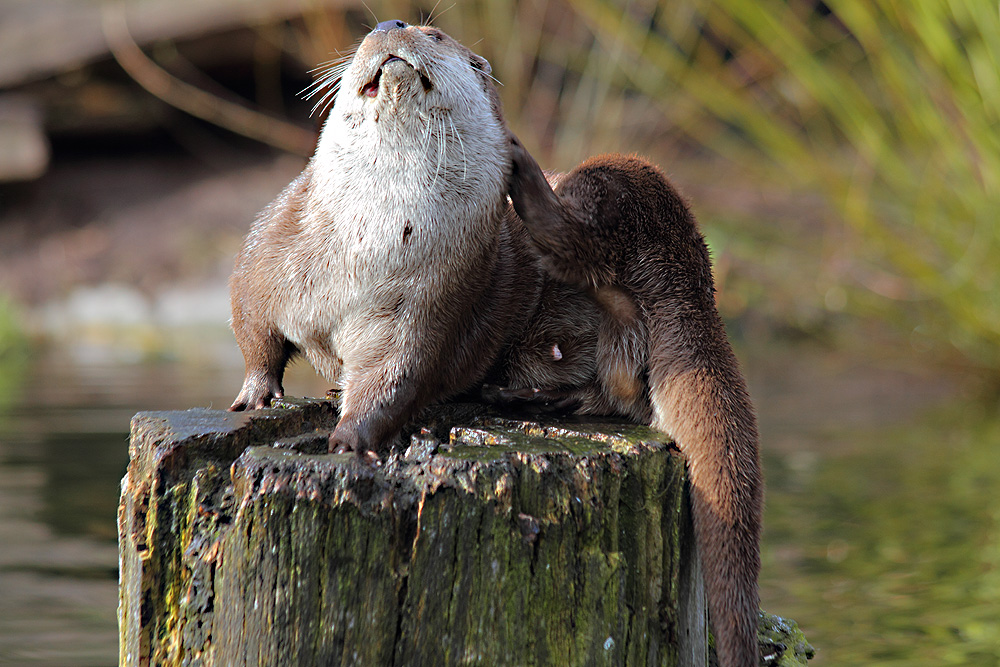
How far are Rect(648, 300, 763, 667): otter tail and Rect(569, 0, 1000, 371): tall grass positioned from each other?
282 cm

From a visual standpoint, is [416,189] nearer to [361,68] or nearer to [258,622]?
[361,68]

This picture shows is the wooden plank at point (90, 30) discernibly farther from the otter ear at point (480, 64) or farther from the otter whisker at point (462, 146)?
the otter whisker at point (462, 146)

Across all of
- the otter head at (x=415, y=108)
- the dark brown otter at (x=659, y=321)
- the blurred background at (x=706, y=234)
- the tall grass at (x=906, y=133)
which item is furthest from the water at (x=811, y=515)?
the otter head at (x=415, y=108)

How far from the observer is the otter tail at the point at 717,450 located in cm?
160

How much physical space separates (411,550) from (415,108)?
28.1 inches

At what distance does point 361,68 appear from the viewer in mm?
1687

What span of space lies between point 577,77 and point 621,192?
7.18 meters

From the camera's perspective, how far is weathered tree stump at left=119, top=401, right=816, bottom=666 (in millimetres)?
1419

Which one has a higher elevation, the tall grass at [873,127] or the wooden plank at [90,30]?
the wooden plank at [90,30]

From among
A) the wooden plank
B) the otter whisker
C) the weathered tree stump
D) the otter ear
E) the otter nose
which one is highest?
the wooden plank

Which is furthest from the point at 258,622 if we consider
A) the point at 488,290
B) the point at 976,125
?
the point at 976,125

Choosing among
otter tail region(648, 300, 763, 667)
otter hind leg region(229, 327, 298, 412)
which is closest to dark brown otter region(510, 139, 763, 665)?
Result: otter tail region(648, 300, 763, 667)

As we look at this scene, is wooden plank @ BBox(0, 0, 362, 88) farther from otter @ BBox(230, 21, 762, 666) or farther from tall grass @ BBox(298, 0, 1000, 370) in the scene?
otter @ BBox(230, 21, 762, 666)

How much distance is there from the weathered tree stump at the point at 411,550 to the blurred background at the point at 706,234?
744 mm
